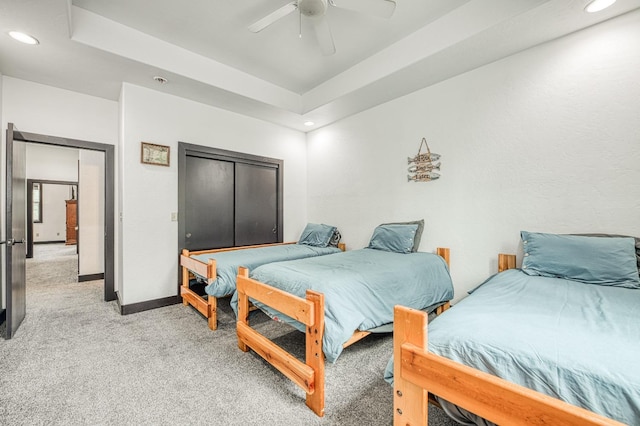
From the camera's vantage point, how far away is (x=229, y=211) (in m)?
3.95

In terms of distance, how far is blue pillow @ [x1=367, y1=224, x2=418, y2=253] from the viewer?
9.96 feet

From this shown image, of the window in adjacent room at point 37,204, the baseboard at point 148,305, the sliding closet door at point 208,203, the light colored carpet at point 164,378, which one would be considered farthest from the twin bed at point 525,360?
the window in adjacent room at point 37,204

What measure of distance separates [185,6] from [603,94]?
3.54m

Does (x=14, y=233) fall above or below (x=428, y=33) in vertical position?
below

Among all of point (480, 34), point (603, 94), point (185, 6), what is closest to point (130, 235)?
point (185, 6)

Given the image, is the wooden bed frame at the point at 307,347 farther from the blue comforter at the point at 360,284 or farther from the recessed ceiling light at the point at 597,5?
the recessed ceiling light at the point at 597,5

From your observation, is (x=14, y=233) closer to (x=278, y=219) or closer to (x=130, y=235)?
(x=130, y=235)

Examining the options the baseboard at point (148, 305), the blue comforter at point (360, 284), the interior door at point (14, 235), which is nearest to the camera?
the blue comforter at point (360, 284)

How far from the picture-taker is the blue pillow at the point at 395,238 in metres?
3.04

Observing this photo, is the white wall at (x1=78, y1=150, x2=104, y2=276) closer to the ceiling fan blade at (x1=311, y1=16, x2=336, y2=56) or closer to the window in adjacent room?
the ceiling fan blade at (x1=311, y1=16, x2=336, y2=56)

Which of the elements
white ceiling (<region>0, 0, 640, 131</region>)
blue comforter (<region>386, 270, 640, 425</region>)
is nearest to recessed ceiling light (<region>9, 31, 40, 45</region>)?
white ceiling (<region>0, 0, 640, 131</region>)

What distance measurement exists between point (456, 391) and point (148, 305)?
3.34 meters

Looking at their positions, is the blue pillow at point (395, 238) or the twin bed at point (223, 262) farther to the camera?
the blue pillow at point (395, 238)

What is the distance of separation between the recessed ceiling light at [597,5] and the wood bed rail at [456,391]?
8.61 feet
